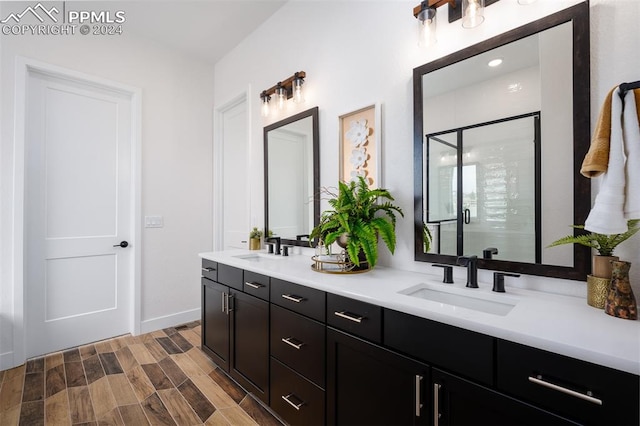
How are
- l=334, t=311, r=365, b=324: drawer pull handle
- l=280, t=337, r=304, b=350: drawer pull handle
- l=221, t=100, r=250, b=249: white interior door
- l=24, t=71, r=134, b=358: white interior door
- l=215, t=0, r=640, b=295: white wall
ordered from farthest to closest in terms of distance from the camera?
l=221, t=100, r=250, b=249: white interior door, l=24, t=71, r=134, b=358: white interior door, l=280, t=337, r=304, b=350: drawer pull handle, l=334, t=311, r=365, b=324: drawer pull handle, l=215, t=0, r=640, b=295: white wall

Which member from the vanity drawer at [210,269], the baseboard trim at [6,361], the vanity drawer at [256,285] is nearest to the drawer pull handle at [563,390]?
the vanity drawer at [256,285]

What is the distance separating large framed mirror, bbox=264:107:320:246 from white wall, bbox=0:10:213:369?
3.60 feet

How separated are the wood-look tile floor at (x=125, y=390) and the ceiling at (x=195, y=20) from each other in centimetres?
296

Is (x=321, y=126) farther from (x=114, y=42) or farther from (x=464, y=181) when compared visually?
(x=114, y=42)

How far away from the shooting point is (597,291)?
3.36ft

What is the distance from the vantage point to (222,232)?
3457 millimetres

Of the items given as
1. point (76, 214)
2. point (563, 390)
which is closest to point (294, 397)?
point (563, 390)

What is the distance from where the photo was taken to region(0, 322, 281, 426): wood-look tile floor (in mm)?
1729

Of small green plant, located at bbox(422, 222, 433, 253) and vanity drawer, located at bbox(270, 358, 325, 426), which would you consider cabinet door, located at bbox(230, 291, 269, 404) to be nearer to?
vanity drawer, located at bbox(270, 358, 325, 426)

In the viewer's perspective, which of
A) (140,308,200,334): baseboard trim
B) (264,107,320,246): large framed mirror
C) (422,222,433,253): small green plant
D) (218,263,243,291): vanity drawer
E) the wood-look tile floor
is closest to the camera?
(422,222,433,253): small green plant

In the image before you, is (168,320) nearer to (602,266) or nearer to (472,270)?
(472,270)

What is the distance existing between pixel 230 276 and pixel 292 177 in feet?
3.04

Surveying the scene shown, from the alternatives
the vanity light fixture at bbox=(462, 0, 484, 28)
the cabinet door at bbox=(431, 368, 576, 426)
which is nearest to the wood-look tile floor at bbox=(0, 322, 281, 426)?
the cabinet door at bbox=(431, 368, 576, 426)

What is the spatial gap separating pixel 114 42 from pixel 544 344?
3797mm
